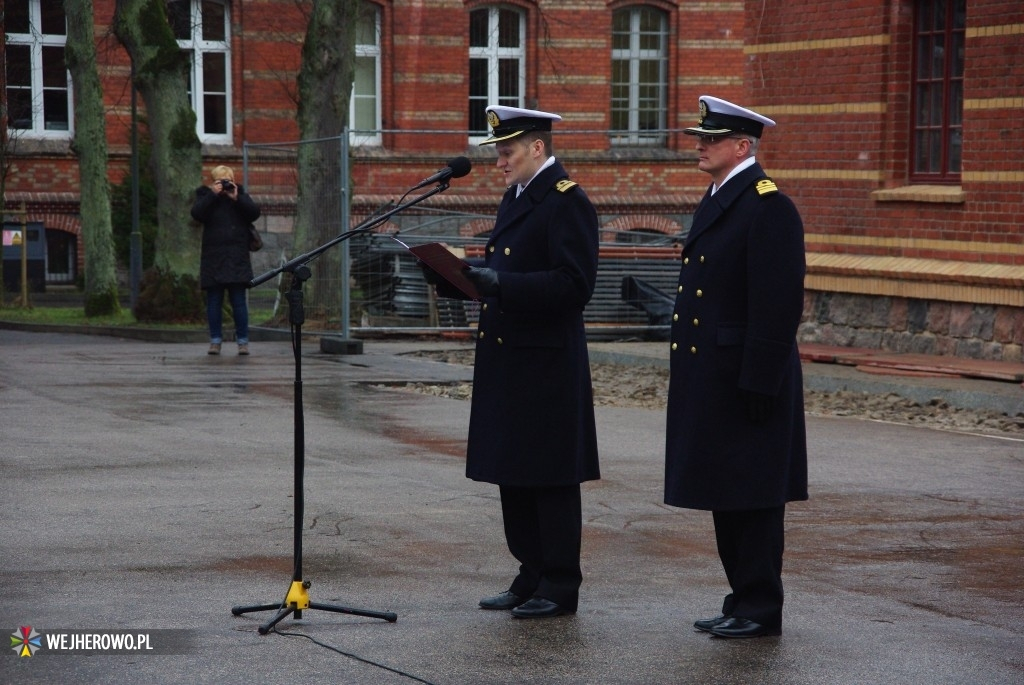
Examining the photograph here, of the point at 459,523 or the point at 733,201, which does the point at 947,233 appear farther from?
the point at 733,201

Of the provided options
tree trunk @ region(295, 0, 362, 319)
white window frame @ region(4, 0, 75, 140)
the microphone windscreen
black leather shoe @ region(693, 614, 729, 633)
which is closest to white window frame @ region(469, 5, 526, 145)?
white window frame @ region(4, 0, 75, 140)

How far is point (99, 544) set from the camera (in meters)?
7.33

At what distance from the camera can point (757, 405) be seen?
19.0 feet

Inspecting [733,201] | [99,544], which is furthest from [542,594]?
[99,544]

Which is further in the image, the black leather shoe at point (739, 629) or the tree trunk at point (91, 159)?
the tree trunk at point (91, 159)

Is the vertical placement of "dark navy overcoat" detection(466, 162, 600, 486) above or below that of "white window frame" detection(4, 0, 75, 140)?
below

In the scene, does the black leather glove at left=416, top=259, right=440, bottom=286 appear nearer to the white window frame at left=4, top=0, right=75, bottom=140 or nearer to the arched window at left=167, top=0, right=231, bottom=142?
the arched window at left=167, top=0, right=231, bottom=142

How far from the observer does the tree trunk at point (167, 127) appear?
20281mm

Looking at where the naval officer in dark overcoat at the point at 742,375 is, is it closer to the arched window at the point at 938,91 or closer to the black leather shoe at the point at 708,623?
the black leather shoe at the point at 708,623

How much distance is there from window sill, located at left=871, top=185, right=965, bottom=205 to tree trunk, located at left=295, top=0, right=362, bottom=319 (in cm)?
627

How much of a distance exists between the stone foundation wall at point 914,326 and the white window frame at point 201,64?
15092 mm

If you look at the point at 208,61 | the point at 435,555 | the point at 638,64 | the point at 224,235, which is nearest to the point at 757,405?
the point at 435,555

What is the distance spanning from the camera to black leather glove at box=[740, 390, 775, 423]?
5785 mm

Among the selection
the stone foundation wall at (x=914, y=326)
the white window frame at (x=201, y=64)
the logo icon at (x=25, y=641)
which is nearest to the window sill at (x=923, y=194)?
the stone foundation wall at (x=914, y=326)
